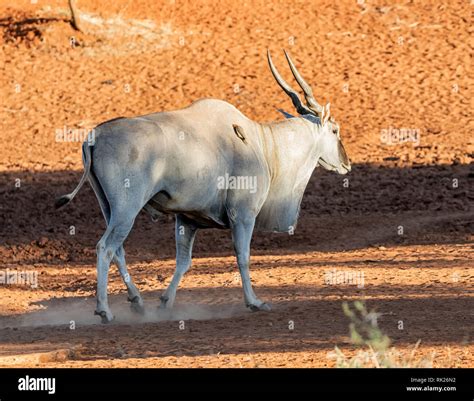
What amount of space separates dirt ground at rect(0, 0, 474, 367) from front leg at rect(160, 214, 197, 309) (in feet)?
0.49

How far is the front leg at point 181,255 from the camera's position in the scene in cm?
984

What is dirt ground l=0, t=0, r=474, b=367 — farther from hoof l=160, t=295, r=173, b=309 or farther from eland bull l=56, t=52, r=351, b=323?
eland bull l=56, t=52, r=351, b=323

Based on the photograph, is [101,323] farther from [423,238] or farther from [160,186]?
[423,238]

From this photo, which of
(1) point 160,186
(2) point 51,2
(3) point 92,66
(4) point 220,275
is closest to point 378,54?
(3) point 92,66

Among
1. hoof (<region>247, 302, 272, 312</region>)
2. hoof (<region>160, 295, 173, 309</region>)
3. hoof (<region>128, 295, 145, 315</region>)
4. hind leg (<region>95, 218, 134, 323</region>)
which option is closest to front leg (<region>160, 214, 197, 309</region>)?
hoof (<region>160, 295, 173, 309</region>)

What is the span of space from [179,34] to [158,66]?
127cm

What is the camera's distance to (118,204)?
8.79 meters

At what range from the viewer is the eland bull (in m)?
8.83

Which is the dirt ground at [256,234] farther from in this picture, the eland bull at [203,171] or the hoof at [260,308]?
the eland bull at [203,171]

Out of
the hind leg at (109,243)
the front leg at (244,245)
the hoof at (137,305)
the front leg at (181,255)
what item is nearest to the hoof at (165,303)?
the front leg at (181,255)

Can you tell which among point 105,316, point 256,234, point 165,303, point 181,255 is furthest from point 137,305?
point 256,234

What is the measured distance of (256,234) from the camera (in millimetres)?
15031

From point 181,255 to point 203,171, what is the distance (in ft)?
3.45

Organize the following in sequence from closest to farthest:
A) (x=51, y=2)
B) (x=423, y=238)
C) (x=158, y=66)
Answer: (x=423, y=238) < (x=158, y=66) < (x=51, y=2)
